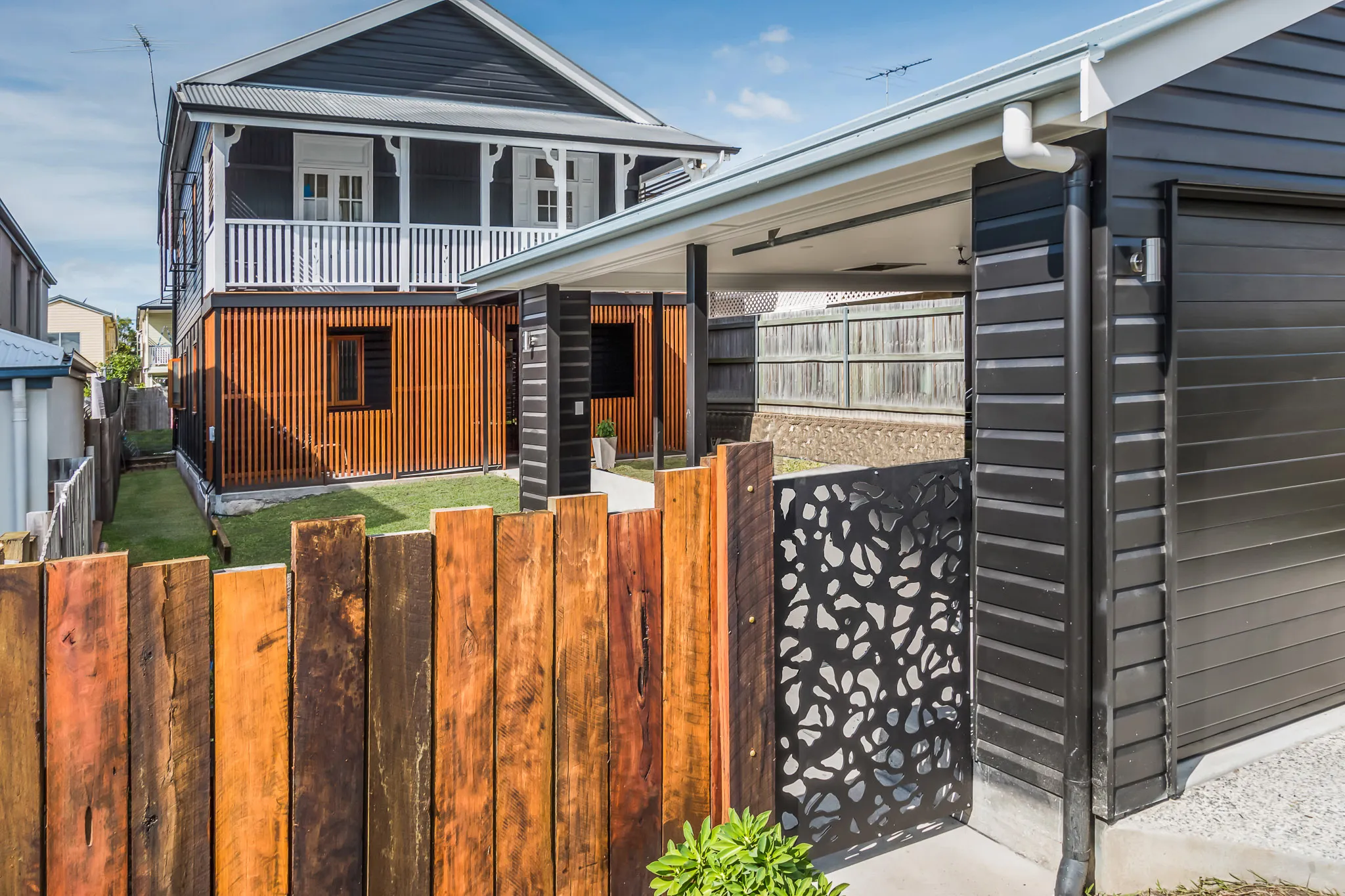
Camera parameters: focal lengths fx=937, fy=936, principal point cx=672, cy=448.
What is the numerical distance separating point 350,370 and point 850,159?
38.0ft

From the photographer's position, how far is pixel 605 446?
14.2 m

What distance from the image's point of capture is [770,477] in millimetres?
2934

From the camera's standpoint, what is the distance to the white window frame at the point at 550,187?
17.3 metres

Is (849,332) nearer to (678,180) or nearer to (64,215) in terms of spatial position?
(678,180)

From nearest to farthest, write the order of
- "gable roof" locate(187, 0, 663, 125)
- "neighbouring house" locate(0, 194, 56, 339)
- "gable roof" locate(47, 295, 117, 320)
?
"gable roof" locate(187, 0, 663, 125) < "neighbouring house" locate(0, 194, 56, 339) < "gable roof" locate(47, 295, 117, 320)

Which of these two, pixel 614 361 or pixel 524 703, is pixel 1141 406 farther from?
pixel 614 361

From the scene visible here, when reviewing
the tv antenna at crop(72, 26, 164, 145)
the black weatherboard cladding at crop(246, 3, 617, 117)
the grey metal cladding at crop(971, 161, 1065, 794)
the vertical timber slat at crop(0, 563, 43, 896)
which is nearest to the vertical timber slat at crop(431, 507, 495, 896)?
the vertical timber slat at crop(0, 563, 43, 896)

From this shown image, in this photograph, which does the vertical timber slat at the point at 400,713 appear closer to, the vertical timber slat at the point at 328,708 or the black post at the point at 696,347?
the vertical timber slat at the point at 328,708

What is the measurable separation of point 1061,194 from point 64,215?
263 ft

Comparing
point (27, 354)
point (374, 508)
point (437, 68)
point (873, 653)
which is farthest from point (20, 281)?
point (873, 653)

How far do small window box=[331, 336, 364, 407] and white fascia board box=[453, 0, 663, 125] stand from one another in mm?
7357

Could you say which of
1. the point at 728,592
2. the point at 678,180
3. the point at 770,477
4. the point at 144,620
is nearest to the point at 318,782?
the point at 144,620

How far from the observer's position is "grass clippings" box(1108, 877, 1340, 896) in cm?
288

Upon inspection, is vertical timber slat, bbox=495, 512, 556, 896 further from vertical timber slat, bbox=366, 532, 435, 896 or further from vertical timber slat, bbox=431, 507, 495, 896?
vertical timber slat, bbox=366, 532, 435, 896
